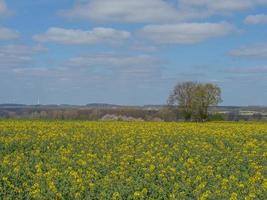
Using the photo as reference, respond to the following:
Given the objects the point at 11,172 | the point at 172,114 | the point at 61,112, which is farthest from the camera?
the point at 172,114

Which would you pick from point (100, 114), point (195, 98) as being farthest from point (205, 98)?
point (100, 114)

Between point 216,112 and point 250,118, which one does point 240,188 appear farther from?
point 216,112

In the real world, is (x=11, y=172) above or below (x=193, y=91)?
below

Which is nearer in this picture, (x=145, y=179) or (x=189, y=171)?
(x=145, y=179)

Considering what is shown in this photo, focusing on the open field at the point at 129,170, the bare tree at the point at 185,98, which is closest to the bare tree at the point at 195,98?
the bare tree at the point at 185,98

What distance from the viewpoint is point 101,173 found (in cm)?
1209

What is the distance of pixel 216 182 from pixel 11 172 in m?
4.43

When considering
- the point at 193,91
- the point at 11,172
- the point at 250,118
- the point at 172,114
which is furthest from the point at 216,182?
the point at 193,91

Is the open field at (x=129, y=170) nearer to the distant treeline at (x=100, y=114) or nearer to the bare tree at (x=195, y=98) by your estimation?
the distant treeline at (x=100, y=114)

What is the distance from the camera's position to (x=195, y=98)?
70625 mm

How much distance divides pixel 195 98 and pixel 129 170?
2324 inches

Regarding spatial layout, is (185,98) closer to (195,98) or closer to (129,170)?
(195,98)

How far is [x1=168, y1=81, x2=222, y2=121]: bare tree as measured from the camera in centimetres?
6794

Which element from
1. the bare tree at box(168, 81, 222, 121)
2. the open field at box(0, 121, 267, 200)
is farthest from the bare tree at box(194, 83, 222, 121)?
the open field at box(0, 121, 267, 200)
